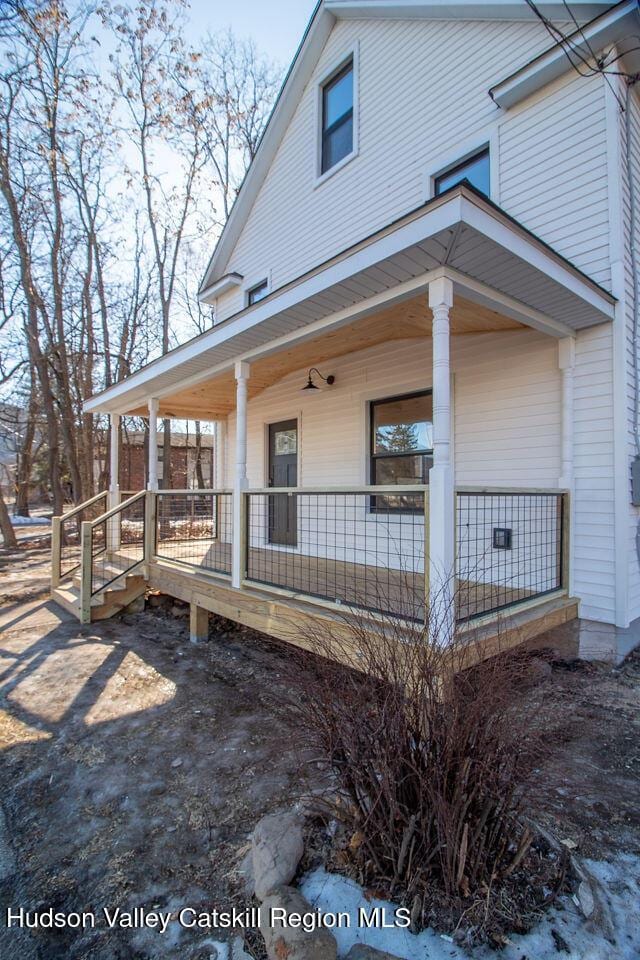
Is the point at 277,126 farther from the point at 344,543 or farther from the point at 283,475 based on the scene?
the point at 344,543

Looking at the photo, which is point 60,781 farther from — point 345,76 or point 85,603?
point 345,76

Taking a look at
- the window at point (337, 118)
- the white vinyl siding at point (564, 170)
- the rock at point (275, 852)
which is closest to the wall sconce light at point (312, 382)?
the white vinyl siding at point (564, 170)

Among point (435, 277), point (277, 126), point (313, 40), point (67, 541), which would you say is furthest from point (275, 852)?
point (67, 541)

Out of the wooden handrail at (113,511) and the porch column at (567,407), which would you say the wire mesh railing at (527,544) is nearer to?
the porch column at (567,407)

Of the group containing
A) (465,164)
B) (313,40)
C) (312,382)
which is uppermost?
(313,40)

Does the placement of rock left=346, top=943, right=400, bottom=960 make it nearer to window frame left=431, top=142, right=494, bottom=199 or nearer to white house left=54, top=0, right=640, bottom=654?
white house left=54, top=0, right=640, bottom=654

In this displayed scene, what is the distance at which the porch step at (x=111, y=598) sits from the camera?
20.2ft

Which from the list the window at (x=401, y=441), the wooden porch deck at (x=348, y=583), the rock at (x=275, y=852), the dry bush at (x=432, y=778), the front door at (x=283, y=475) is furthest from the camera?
the front door at (x=283, y=475)

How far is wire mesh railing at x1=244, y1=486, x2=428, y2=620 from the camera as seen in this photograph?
4008 millimetres

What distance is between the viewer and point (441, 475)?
3062mm

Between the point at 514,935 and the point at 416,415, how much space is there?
4.70 m

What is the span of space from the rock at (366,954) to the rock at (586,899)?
736 millimetres

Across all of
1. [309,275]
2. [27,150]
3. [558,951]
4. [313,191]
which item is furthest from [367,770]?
[27,150]

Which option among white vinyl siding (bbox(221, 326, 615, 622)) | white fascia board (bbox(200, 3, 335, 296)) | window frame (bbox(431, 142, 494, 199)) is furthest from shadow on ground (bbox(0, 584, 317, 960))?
white fascia board (bbox(200, 3, 335, 296))
